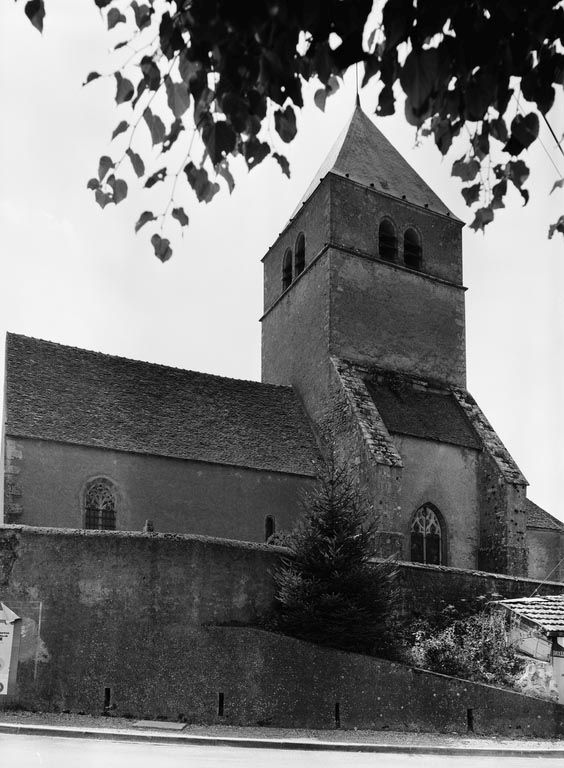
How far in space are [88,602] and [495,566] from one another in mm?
13370

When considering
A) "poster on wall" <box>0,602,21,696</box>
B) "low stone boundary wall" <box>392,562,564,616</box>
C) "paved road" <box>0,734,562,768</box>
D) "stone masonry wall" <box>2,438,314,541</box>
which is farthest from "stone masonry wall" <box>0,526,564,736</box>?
"stone masonry wall" <box>2,438,314,541</box>

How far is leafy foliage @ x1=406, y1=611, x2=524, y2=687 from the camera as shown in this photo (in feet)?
53.3

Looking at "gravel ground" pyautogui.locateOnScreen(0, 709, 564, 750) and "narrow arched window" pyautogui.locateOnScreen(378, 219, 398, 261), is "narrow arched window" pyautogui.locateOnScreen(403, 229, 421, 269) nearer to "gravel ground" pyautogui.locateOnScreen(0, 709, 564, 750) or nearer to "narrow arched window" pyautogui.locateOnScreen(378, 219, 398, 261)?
"narrow arched window" pyautogui.locateOnScreen(378, 219, 398, 261)

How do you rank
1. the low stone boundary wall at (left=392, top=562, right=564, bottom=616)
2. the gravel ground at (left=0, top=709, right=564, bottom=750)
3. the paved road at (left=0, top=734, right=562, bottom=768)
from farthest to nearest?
the low stone boundary wall at (left=392, top=562, right=564, bottom=616), the gravel ground at (left=0, top=709, right=564, bottom=750), the paved road at (left=0, top=734, right=562, bottom=768)

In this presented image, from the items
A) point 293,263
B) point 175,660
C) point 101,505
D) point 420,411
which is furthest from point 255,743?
point 293,263

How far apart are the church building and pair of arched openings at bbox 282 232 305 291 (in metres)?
0.09

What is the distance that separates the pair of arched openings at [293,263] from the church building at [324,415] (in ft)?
0.29

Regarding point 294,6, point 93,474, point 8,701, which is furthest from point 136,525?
point 294,6

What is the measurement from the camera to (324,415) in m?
26.5

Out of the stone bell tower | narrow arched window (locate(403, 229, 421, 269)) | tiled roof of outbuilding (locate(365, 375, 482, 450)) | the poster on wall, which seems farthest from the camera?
narrow arched window (locate(403, 229, 421, 269))

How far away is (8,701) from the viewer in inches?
595

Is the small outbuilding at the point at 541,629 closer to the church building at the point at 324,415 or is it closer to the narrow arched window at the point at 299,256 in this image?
the church building at the point at 324,415

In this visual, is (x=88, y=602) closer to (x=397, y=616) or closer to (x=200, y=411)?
(x=397, y=616)

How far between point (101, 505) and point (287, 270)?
12.6m
